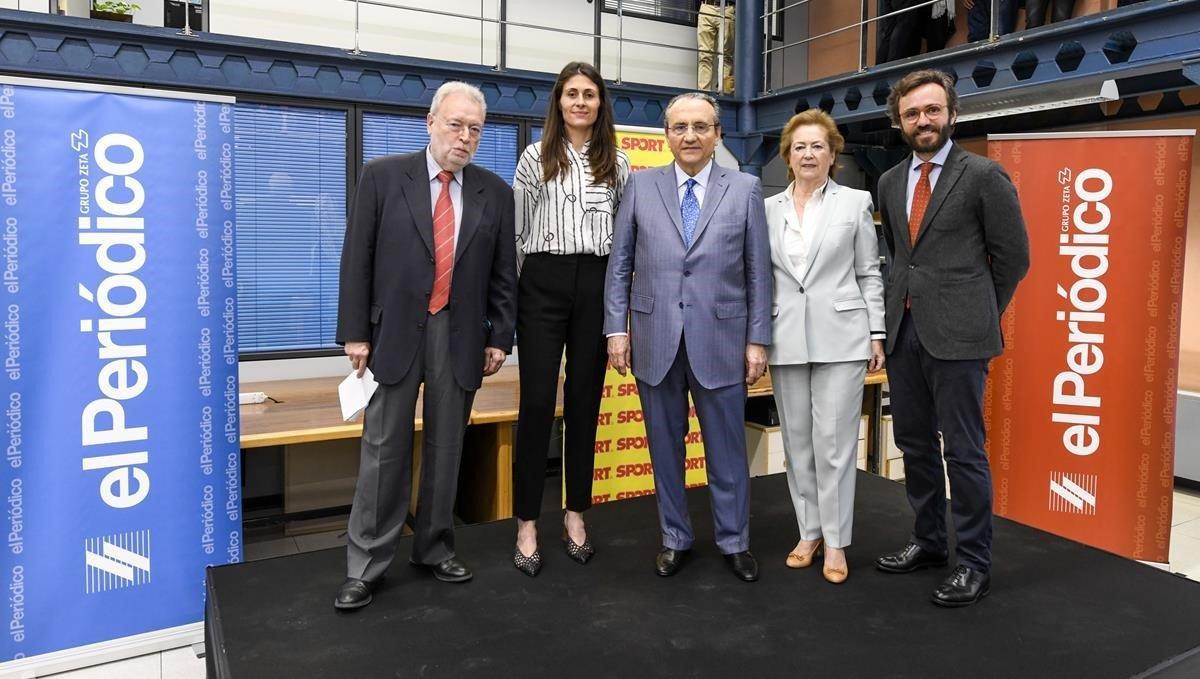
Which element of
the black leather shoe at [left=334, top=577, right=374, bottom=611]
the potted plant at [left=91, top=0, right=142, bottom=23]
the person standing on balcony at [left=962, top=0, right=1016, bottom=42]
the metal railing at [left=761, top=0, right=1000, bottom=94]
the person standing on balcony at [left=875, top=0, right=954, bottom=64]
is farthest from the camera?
the person standing on balcony at [left=875, top=0, right=954, bottom=64]

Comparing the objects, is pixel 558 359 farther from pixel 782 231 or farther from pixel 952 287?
pixel 952 287

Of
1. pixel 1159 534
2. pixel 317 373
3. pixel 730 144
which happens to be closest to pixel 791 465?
pixel 1159 534

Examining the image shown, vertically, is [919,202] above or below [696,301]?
above

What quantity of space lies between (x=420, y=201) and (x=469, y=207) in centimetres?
14

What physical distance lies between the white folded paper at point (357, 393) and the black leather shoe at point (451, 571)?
534 millimetres

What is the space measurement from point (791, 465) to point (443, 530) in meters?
1.07

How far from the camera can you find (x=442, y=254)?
2178 millimetres

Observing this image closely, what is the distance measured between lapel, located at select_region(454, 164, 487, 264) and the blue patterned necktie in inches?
22.8

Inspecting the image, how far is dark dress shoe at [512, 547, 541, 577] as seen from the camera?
238 centimetres

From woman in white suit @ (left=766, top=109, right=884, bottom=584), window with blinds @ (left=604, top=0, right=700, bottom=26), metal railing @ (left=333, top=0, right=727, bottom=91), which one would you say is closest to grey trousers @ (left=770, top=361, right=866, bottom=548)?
woman in white suit @ (left=766, top=109, right=884, bottom=584)

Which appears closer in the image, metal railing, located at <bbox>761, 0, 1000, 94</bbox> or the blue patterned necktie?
the blue patterned necktie

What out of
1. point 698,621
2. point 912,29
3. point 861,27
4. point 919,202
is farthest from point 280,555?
point 912,29

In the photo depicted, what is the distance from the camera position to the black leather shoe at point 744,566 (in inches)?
91.8

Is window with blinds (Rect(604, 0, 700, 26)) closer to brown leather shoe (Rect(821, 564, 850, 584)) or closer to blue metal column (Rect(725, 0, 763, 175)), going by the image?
blue metal column (Rect(725, 0, 763, 175))
